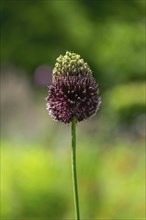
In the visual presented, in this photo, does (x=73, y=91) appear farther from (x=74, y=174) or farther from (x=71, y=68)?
(x=74, y=174)

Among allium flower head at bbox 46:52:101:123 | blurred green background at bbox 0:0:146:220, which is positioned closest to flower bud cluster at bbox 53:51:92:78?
allium flower head at bbox 46:52:101:123

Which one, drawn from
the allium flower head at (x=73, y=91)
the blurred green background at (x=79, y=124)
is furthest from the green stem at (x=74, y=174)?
the blurred green background at (x=79, y=124)

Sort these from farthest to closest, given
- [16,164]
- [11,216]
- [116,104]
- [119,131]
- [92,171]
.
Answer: [119,131] → [116,104] → [16,164] → [92,171] → [11,216]

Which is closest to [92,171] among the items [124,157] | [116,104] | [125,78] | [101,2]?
[124,157]

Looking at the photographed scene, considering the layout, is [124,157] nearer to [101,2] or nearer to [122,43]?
[122,43]

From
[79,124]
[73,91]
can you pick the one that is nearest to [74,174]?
[73,91]

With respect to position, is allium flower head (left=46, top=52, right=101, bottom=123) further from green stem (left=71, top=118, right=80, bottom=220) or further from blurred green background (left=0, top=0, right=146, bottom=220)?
blurred green background (left=0, top=0, right=146, bottom=220)

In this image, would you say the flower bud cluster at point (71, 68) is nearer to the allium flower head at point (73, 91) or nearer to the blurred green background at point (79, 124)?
the allium flower head at point (73, 91)
